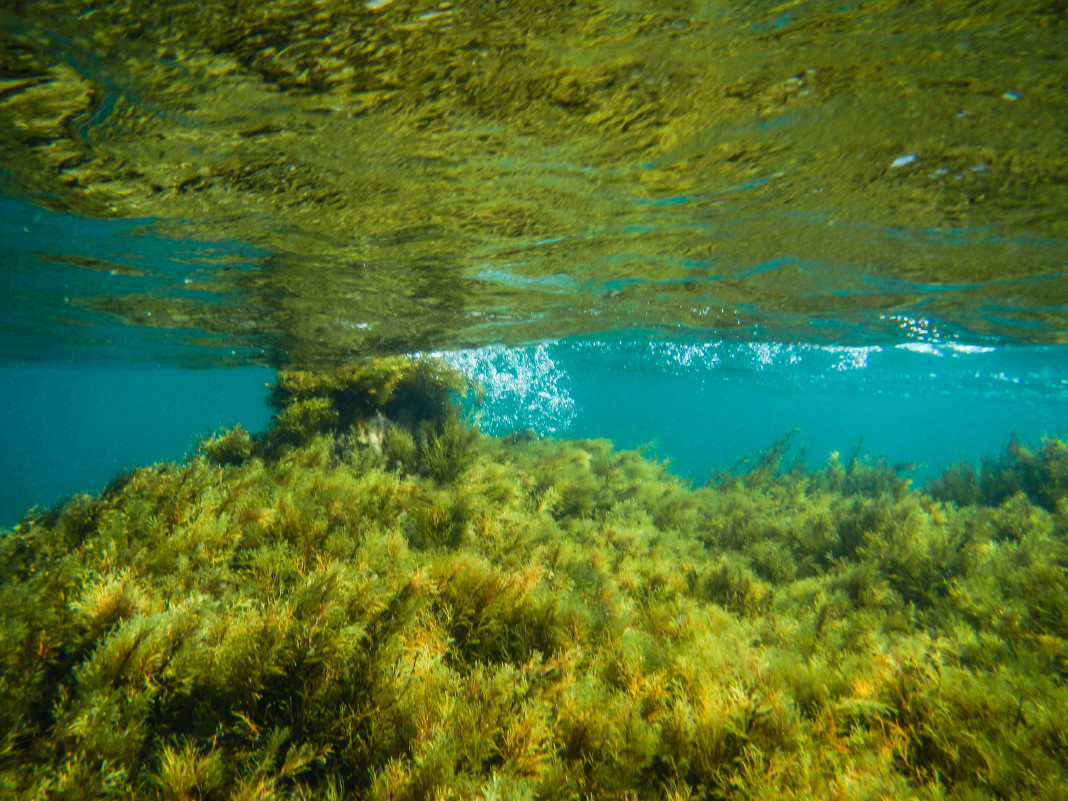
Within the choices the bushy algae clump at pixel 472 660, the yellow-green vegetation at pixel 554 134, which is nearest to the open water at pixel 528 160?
the yellow-green vegetation at pixel 554 134

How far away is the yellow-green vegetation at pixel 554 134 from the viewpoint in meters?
4.46

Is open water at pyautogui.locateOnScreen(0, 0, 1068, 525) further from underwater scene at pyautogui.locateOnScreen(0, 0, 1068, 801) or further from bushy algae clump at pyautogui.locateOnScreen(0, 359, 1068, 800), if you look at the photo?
bushy algae clump at pyautogui.locateOnScreen(0, 359, 1068, 800)

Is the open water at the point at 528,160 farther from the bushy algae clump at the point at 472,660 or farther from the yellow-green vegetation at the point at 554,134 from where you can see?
the bushy algae clump at the point at 472,660

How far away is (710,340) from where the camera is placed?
23.4 meters

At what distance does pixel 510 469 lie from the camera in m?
11.2

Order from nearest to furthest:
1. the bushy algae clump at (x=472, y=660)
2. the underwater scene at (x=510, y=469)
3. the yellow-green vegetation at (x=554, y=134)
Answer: the bushy algae clump at (x=472, y=660) < the underwater scene at (x=510, y=469) < the yellow-green vegetation at (x=554, y=134)

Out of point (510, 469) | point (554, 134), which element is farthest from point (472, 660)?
point (510, 469)

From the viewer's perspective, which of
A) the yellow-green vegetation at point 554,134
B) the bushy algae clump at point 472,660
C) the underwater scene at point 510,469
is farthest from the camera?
the yellow-green vegetation at point 554,134

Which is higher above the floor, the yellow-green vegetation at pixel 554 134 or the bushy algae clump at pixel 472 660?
the yellow-green vegetation at pixel 554 134

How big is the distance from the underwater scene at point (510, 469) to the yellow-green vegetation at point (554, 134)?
0.05 meters

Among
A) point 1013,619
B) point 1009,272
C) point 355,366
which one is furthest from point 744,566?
point 355,366

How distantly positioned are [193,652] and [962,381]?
43022 mm

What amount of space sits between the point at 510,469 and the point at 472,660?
690cm

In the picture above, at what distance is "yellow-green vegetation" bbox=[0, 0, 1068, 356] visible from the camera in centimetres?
446
